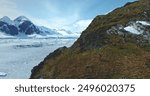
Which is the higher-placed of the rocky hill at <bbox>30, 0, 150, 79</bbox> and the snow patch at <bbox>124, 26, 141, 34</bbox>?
the snow patch at <bbox>124, 26, 141, 34</bbox>

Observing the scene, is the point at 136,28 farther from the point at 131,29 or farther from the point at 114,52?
the point at 114,52

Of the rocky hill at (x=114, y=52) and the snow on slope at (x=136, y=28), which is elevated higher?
the snow on slope at (x=136, y=28)

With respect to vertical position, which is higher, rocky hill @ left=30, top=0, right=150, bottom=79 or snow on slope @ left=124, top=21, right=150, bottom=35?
snow on slope @ left=124, top=21, right=150, bottom=35

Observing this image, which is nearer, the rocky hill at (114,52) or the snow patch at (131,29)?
the rocky hill at (114,52)

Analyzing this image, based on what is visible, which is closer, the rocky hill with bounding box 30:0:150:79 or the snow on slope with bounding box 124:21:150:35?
the rocky hill with bounding box 30:0:150:79

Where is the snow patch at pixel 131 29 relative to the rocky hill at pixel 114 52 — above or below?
above

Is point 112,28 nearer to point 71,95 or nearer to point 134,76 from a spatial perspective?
point 134,76

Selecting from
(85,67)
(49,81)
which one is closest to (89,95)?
(49,81)

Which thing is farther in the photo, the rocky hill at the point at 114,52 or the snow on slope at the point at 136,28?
the snow on slope at the point at 136,28
